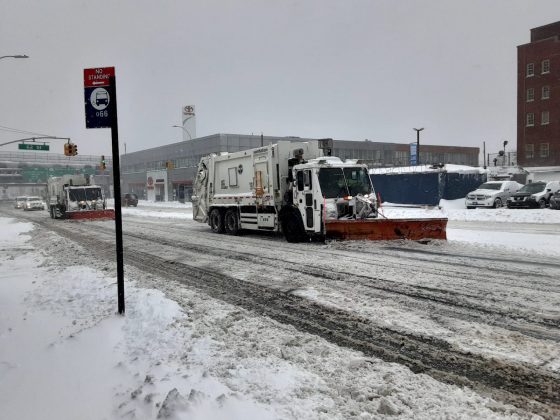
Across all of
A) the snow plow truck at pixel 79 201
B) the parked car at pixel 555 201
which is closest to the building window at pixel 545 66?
the parked car at pixel 555 201

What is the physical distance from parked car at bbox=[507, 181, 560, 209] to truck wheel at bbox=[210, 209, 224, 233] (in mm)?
17935

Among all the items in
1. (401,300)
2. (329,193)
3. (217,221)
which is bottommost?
(401,300)

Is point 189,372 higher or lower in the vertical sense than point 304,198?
lower

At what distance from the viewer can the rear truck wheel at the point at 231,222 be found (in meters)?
16.6

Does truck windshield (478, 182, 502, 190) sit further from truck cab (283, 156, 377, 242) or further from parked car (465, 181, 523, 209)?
truck cab (283, 156, 377, 242)

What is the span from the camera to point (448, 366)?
420 centimetres

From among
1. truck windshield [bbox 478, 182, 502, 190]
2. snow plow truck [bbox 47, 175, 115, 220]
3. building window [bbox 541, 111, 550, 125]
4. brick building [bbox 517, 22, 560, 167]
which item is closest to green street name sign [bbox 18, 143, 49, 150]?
snow plow truck [bbox 47, 175, 115, 220]

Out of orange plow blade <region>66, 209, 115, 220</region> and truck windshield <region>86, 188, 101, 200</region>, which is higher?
truck windshield <region>86, 188, 101, 200</region>

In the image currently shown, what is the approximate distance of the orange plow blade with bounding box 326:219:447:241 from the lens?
1262 centimetres

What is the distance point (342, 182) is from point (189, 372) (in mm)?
9628

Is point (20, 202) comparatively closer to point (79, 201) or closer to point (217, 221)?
point (79, 201)

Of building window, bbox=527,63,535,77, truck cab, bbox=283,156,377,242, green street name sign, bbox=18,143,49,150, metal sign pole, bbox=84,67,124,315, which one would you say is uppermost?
building window, bbox=527,63,535,77

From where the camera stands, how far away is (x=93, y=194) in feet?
96.5

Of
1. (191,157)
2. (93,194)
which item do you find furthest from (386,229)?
(191,157)
